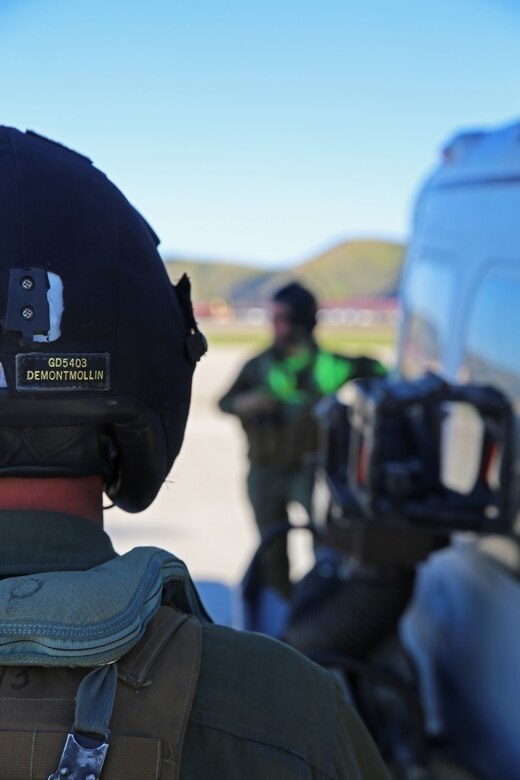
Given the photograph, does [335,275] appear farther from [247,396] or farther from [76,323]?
[76,323]

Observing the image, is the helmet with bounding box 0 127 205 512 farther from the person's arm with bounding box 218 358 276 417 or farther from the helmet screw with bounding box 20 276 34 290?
the person's arm with bounding box 218 358 276 417

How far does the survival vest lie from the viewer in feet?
3.02

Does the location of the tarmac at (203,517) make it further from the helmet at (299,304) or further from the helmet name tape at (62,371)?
the helmet name tape at (62,371)

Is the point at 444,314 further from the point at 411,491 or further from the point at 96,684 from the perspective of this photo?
the point at 96,684

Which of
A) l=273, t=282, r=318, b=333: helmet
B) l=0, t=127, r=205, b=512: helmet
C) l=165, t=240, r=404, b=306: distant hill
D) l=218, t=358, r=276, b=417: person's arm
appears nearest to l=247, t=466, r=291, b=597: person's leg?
l=218, t=358, r=276, b=417: person's arm

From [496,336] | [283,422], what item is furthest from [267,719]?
[283,422]

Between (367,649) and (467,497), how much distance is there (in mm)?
905

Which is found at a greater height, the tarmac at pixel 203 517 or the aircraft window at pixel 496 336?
the aircraft window at pixel 496 336

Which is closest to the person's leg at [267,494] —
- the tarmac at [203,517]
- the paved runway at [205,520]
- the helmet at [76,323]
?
the paved runway at [205,520]

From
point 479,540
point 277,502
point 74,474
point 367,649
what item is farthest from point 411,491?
point 277,502

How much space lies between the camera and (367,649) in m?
3.04

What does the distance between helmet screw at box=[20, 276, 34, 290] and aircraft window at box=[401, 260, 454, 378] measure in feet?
8.40

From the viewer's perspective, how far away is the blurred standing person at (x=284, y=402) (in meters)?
4.93

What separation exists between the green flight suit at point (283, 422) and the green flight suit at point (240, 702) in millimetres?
3694
